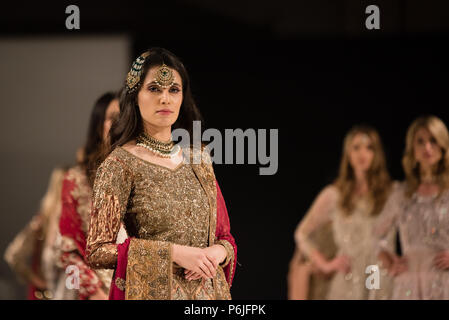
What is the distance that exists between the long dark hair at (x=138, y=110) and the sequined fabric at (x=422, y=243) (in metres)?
2.21

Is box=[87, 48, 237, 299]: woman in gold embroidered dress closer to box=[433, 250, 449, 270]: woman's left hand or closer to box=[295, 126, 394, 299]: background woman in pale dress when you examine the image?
box=[433, 250, 449, 270]: woman's left hand

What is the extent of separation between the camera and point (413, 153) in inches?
178

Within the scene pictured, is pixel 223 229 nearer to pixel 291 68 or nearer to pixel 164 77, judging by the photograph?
pixel 164 77

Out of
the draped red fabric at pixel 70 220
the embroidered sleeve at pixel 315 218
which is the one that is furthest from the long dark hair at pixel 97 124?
the embroidered sleeve at pixel 315 218

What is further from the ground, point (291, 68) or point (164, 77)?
point (291, 68)

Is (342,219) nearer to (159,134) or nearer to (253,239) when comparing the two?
(253,239)

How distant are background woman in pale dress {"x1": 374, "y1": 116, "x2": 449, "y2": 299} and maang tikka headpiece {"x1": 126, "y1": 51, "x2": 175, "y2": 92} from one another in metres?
2.31

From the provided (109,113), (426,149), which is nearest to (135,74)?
(109,113)

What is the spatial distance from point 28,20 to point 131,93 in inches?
73.1

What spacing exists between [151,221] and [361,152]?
2.94 m

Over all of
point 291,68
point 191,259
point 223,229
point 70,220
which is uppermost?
point 291,68

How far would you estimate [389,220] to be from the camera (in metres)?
4.73
